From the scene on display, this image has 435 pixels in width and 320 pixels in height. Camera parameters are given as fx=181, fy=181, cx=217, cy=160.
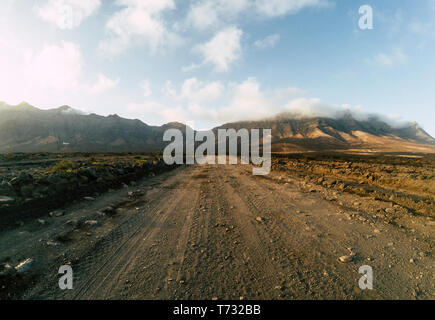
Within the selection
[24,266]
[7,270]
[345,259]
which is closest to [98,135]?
[24,266]

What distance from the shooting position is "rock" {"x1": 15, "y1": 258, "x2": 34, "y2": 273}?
127 inches

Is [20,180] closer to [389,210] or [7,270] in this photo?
[7,270]

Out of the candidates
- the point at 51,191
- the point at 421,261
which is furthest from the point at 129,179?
the point at 421,261

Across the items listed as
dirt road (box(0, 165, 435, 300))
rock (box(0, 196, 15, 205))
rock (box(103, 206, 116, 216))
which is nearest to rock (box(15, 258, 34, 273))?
dirt road (box(0, 165, 435, 300))

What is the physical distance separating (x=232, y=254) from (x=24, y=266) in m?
3.92

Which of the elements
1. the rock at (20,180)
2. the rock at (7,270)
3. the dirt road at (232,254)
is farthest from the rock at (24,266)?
the rock at (20,180)

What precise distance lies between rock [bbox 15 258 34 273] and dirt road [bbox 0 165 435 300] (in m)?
0.20

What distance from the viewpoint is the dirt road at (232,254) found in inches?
116

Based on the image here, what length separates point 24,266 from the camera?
3.30 metres

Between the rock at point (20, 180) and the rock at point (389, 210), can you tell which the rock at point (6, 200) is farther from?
the rock at point (389, 210)

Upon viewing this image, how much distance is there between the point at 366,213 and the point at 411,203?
9.84 ft

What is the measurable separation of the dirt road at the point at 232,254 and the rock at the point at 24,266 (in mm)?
200
